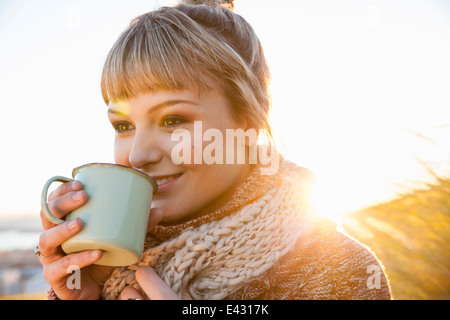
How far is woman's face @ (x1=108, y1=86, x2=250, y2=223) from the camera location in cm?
121

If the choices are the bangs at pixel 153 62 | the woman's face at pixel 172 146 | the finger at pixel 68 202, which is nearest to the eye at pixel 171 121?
the woman's face at pixel 172 146

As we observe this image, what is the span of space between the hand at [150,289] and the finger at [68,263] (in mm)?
186

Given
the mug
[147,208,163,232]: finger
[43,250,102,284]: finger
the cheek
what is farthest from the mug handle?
the cheek

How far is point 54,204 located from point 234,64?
92cm

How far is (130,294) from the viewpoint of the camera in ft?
3.49

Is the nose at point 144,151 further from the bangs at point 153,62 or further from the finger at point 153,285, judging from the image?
the finger at point 153,285

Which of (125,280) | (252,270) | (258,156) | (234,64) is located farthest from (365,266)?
(234,64)

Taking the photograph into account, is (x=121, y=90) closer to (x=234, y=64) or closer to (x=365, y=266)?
(x=234, y=64)

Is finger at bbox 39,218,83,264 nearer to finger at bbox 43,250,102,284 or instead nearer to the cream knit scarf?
finger at bbox 43,250,102,284

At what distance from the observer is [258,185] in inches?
51.0

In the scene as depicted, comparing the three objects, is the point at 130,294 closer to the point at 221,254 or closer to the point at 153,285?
the point at 153,285

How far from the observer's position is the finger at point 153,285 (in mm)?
991

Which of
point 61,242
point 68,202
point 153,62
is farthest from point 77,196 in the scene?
point 153,62
